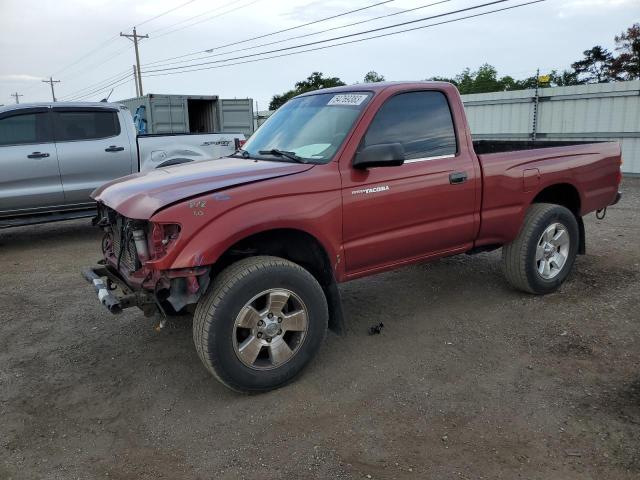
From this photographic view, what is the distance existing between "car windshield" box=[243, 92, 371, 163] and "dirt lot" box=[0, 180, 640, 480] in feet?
5.02

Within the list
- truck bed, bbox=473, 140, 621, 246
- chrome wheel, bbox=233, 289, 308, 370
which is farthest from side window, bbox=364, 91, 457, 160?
chrome wheel, bbox=233, 289, 308, 370

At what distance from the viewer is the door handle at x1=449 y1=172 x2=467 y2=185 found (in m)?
4.25

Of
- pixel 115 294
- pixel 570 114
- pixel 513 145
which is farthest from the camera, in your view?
pixel 570 114

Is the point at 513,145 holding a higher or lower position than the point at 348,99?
lower

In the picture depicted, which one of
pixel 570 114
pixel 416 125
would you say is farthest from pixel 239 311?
pixel 570 114

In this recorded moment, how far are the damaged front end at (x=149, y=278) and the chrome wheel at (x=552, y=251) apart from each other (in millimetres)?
3274

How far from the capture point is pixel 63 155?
25.2 feet

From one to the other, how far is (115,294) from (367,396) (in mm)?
1837

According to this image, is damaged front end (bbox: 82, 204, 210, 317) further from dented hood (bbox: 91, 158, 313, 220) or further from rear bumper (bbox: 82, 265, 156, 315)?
dented hood (bbox: 91, 158, 313, 220)

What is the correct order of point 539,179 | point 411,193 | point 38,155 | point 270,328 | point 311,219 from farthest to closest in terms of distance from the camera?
point 38,155, point 539,179, point 411,193, point 311,219, point 270,328

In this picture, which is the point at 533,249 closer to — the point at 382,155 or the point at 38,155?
the point at 382,155

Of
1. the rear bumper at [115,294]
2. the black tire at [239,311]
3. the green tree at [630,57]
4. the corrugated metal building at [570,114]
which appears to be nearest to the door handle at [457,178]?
the black tire at [239,311]

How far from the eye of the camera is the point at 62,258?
23.5 feet

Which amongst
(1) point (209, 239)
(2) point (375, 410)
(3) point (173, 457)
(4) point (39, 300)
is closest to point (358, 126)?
(1) point (209, 239)
